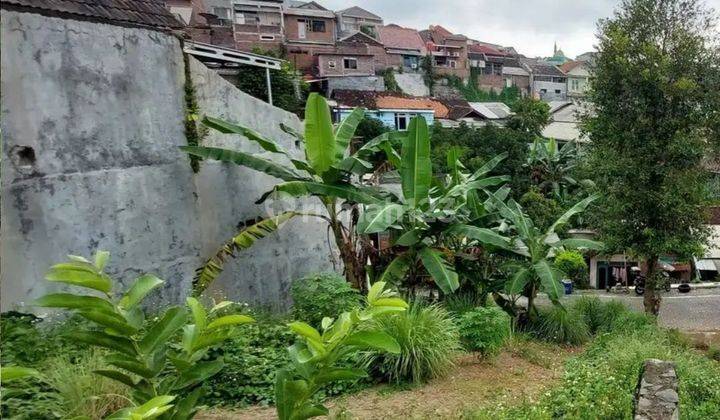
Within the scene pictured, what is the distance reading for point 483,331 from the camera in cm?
575

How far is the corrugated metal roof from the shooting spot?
488 cm

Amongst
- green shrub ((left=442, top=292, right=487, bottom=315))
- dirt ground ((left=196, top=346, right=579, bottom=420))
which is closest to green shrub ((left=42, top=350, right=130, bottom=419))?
dirt ground ((left=196, top=346, right=579, bottom=420))

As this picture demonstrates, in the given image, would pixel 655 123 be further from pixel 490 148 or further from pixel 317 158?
pixel 490 148

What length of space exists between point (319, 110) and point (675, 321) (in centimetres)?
1414

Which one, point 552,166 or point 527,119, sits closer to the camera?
point 552,166

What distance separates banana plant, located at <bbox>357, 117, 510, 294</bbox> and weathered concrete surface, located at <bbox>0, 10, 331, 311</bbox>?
218cm

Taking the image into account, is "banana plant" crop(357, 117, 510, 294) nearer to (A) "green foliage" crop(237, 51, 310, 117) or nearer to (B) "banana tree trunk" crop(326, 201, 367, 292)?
(B) "banana tree trunk" crop(326, 201, 367, 292)

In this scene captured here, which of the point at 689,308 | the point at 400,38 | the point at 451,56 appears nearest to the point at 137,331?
the point at 689,308

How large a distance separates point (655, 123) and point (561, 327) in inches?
182

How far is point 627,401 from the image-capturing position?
4383 mm

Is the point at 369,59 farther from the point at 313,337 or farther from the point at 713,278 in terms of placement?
the point at 313,337

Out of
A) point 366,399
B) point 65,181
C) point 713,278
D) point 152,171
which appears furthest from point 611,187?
point 713,278

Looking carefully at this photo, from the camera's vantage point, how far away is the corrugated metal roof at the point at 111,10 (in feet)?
16.0

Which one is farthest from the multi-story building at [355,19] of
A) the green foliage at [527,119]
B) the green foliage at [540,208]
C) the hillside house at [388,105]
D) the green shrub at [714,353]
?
the green shrub at [714,353]
